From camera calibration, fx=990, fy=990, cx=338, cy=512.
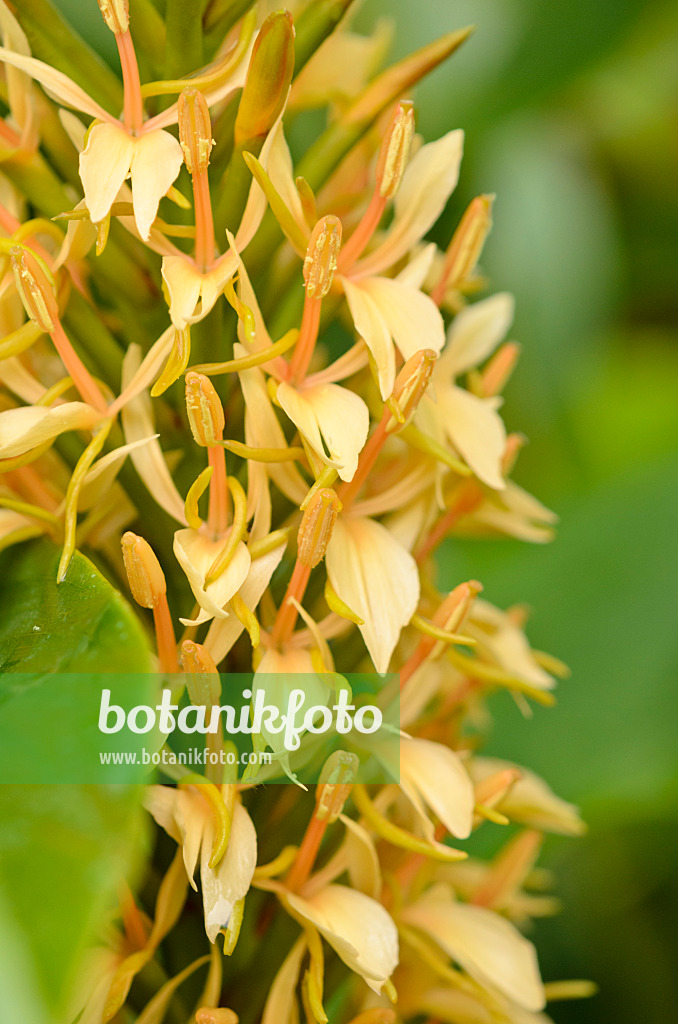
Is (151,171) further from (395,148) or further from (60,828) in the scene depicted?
(60,828)

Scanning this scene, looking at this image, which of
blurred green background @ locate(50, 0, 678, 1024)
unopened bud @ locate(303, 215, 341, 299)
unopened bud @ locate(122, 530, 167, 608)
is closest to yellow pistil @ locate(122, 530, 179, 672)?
unopened bud @ locate(122, 530, 167, 608)

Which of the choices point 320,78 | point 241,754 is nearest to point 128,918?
point 241,754

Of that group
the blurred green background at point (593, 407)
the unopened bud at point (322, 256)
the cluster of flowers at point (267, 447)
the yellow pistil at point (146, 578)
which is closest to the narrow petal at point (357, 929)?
the cluster of flowers at point (267, 447)

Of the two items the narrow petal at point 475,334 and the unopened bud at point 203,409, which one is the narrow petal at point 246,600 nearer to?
the unopened bud at point 203,409

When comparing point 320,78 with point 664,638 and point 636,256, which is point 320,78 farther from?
point 636,256

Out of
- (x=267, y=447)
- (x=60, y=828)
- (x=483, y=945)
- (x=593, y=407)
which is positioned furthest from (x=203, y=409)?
(x=593, y=407)

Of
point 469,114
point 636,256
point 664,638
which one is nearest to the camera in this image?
point 664,638
